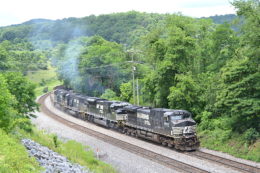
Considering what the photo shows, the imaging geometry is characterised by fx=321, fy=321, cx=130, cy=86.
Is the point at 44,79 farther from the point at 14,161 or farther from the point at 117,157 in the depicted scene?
the point at 14,161

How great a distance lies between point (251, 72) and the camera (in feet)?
83.8

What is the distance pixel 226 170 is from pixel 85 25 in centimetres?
12743

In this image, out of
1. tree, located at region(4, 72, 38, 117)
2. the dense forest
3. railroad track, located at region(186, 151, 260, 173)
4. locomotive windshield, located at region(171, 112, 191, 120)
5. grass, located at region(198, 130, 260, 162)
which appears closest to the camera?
railroad track, located at region(186, 151, 260, 173)

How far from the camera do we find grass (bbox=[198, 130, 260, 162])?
23836mm

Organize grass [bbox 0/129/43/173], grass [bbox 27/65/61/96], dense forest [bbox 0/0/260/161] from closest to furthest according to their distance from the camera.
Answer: grass [bbox 0/129/43/173] < dense forest [bbox 0/0/260/161] < grass [bbox 27/65/61/96]

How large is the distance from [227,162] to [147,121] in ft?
32.3

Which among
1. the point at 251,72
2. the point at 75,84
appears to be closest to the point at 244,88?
the point at 251,72

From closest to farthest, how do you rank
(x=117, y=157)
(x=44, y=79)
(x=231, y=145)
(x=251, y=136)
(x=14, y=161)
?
(x=14, y=161) < (x=251, y=136) < (x=117, y=157) < (x=231, y=145) < (x=44, y=79)

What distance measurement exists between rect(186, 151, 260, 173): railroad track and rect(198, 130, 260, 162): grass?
1.43 m

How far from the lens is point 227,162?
2286 cm

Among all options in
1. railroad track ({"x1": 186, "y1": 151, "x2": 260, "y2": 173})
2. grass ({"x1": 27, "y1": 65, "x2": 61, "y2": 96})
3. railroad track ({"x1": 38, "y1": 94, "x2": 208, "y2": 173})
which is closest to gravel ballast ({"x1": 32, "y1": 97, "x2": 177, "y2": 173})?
railroad track ({"x1": 38, "y1": 94, "x2": 208, "y2": 173})

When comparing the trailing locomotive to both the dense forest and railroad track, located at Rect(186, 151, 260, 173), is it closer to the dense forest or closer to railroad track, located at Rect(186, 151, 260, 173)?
railroad track, located at Rect(186, 151, 260, 173)

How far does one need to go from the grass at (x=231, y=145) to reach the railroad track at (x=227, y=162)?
1431mm

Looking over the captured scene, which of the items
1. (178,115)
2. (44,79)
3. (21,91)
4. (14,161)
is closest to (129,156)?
(178,115)
